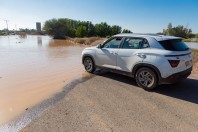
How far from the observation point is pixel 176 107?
4352mm

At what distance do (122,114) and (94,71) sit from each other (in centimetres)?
401

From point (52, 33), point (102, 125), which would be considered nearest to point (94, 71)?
point (102, 125)

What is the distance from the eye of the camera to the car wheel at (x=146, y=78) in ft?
17.5

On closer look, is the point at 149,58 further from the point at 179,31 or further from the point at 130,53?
the point at 179,31

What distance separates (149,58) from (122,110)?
1922 millimetres

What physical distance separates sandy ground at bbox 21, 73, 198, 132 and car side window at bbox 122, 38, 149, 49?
1.32 metres

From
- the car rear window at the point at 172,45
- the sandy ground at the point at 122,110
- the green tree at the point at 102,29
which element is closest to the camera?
the sandy ground at the point at 122,110

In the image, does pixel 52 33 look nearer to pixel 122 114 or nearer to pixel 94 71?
pixel 94 71

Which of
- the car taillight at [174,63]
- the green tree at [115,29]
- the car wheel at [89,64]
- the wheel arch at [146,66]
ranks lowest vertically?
the car wheel at [89,64]

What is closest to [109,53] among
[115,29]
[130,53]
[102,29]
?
[130,53]

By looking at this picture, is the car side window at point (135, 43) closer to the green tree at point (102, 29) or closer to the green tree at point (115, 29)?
the green tree at point (102, 29)

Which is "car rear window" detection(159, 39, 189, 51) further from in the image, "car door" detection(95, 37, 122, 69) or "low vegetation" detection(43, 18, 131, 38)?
"low vegetation" detection(43, 18, 131, 38)

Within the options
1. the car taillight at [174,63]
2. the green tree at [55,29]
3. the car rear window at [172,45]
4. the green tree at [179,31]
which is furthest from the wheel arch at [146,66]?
the green tree at [55,29]

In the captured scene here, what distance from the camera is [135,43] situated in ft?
19.1
